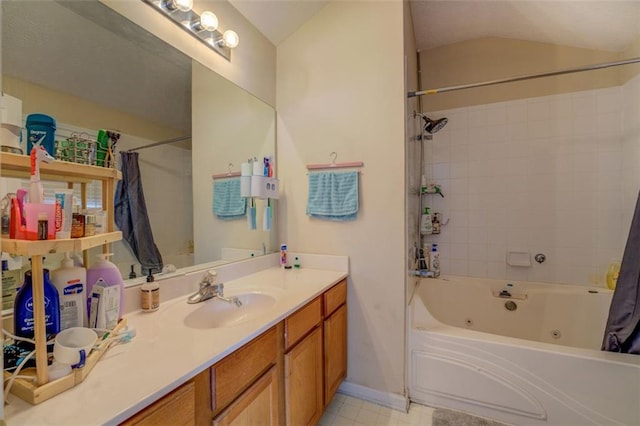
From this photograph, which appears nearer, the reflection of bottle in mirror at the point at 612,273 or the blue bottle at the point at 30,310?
the blue bottle at the point at 30,310

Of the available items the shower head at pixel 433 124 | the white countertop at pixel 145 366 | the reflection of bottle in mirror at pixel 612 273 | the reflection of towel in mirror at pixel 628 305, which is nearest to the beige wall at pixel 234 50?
the white countertop at pixel 145 366

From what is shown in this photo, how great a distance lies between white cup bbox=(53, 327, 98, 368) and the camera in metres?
0.63

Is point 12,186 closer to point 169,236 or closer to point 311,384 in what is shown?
point 169,236

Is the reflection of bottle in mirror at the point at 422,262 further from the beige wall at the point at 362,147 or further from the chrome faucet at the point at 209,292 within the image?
the chrome faucet at the point at 209,292

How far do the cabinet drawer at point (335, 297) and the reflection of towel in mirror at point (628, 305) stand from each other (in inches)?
55.0

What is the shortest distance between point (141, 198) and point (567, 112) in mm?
3084

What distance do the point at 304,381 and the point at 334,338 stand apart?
0.36m

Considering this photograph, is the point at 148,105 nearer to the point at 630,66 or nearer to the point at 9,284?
the point at 9,284

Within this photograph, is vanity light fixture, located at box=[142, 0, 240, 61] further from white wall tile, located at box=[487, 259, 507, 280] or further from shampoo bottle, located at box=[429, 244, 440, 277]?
white wall tile, located at box=[487, 259, 507, 280]

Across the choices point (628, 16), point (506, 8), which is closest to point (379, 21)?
point (506, 8)

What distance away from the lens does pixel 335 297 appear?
5.33 feet

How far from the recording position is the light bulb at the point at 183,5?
124 centimetres

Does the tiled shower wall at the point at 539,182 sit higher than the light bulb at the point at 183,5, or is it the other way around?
the light bulb at the point at 183,5

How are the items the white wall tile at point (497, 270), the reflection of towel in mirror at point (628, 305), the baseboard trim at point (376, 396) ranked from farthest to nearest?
the white wall tile at point (497, 270)
the baseboard trim at point (376, 396)
the reflection of towel in mirror at point (628, 305)
